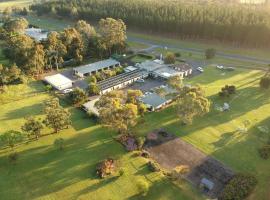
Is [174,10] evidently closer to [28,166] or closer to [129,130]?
[129,130]

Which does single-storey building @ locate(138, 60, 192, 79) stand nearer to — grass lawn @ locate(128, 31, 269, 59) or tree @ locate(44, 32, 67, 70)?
grass lawn @ locate(128, 31, 269, 59)

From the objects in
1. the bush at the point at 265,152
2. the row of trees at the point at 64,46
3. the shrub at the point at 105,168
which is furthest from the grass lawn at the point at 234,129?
the row of trees at the point at 64,46

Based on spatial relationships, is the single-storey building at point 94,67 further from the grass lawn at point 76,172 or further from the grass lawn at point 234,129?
the grass lawn at point 234,129

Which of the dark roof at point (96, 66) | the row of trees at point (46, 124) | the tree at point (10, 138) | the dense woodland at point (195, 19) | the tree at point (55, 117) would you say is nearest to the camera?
the tree at point (10, 138)

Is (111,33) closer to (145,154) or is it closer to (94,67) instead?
(94,67)

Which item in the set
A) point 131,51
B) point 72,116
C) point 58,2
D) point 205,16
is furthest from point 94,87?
point 58,2

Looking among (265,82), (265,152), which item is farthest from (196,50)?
(265,152)

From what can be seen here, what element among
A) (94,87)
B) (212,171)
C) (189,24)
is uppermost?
(189,24)
